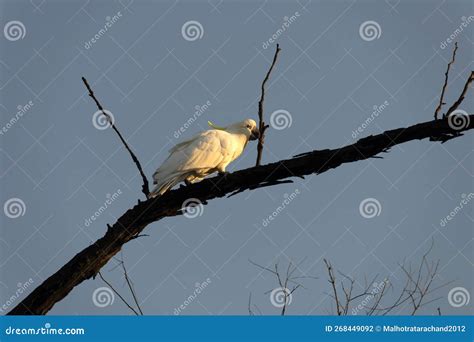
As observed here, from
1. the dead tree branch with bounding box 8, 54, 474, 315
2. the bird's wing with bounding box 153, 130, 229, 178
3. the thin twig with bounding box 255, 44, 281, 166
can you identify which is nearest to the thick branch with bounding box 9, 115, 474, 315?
the dead tree branch with bounding box 8, 54, 474, 315

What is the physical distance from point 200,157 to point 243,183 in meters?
2.24

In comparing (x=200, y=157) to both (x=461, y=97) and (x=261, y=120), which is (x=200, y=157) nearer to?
(x=261, y=120)

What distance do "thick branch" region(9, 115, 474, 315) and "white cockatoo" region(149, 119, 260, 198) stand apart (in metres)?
1.35

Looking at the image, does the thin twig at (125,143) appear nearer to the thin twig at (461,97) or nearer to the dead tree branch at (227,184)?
the dead tree branch at (227,184)

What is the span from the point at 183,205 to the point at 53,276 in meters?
1.14

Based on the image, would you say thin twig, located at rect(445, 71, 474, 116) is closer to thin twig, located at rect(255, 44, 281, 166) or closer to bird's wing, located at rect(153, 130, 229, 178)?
thin twig, located at rect(255, 44, 281, 166)

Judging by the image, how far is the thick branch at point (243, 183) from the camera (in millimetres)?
4176

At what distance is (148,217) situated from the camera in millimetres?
4590

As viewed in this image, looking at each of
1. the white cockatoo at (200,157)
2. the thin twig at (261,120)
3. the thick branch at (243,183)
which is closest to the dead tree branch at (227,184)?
the thick branch at (243,183)

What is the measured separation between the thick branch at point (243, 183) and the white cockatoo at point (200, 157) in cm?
135

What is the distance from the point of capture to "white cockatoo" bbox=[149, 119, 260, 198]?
6.27 m

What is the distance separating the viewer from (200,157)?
6809mm

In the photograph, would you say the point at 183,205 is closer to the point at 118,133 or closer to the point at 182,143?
the point at 118,133

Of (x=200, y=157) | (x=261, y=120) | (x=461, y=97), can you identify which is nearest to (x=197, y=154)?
(x=200, y=157)
